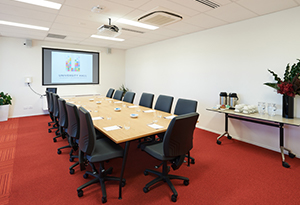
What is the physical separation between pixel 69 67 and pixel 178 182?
664cm

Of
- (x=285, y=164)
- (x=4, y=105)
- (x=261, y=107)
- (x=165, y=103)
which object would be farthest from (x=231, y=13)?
(x=4, y=105)

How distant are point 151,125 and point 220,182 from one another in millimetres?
1264

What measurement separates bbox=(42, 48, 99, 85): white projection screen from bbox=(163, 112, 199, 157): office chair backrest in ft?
21.5

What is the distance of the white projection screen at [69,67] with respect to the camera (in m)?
6.96

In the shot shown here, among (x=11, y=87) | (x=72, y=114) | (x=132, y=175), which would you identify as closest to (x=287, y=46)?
(x=132, y=175)

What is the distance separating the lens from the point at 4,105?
231 inches

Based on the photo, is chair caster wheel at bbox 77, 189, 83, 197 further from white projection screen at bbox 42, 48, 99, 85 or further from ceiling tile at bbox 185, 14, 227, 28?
white projection screen at bbox 42, 48, 99, 85

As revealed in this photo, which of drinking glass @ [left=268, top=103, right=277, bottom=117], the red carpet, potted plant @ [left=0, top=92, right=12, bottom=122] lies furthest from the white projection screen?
drinking glass @ [left=268, top=103, right=277, bottom=117]

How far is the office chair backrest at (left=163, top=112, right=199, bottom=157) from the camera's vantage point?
6.59 feet

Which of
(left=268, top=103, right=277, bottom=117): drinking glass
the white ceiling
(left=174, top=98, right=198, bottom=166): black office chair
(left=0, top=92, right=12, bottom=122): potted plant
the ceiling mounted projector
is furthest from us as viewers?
(left=0, top=92, right=12, bottom=122): potted plant

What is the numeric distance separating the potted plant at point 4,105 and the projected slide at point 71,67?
63.1 inches

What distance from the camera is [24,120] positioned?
→ 20.1 ft

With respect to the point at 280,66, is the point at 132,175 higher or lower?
lower

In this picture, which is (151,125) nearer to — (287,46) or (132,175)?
(132,175)
